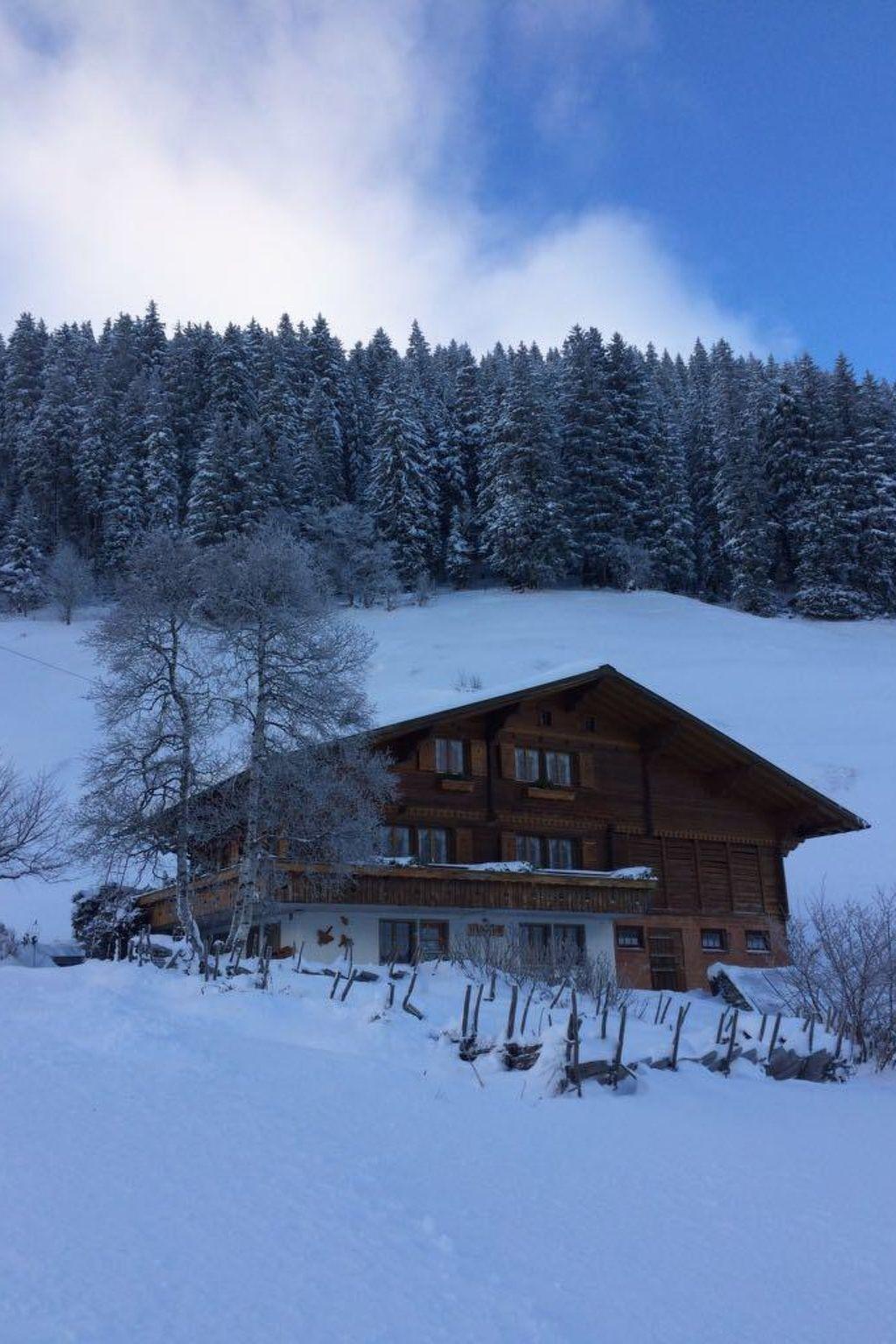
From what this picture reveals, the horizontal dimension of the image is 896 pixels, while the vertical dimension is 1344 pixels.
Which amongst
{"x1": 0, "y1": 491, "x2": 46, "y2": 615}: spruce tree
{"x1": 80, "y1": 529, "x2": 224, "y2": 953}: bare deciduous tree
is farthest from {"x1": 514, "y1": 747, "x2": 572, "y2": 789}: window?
{"x1": 0, "y1": 491, "x2": 46, "y2": 615}: spruce tree

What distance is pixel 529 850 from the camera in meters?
29.8

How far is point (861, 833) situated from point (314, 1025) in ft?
105

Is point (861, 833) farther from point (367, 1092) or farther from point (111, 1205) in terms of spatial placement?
point (111, 1205)

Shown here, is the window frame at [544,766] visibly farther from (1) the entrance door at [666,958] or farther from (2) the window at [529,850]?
(1) the entrance door at [666,958]

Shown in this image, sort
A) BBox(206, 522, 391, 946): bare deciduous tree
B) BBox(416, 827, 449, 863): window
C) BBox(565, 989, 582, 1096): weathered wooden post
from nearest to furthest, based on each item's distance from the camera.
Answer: BBox(565, 989, 582, 1096): weathered wooden post
BBox(206, 522, 391, 946): bare deciduous tree
BBox(416, 827, 449, 863): window

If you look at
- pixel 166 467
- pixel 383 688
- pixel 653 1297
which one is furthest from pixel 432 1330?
pixel 166 467

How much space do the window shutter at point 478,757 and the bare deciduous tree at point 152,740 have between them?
7784mm

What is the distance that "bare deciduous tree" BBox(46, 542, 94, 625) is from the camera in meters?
60.4

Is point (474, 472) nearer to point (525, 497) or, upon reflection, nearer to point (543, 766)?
point (525, 497)

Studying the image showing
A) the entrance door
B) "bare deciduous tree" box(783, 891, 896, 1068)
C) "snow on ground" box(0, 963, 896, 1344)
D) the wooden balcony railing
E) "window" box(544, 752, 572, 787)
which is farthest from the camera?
the entrance door

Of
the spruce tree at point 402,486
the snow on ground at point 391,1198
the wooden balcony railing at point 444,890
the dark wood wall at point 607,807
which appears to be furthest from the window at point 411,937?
the spruce tree at point 402,486

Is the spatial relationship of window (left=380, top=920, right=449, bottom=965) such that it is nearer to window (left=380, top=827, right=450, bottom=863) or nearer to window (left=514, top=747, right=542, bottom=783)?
window (left=380, top=827, right=450, bottom=863)

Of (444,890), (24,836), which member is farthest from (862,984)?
(24,836)

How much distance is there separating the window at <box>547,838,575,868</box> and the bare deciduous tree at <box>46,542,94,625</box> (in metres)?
40.2
